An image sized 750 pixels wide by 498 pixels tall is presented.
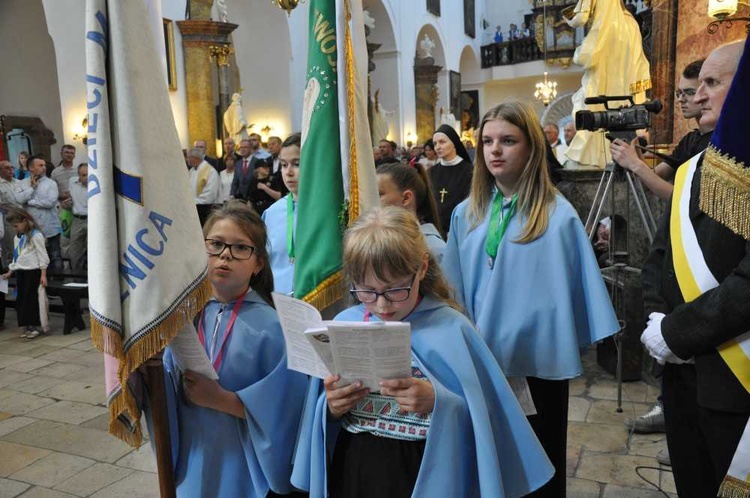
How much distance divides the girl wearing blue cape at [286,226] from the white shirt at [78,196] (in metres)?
6.08

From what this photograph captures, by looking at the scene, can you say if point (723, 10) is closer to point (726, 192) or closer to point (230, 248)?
point (726, 192)

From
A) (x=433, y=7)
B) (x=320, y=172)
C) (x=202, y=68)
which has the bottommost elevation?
(x=320, y=172)

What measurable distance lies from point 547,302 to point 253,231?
1.05 m

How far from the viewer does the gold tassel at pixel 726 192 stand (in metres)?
1.62

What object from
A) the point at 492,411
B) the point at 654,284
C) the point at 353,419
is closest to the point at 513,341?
the point at 654,284

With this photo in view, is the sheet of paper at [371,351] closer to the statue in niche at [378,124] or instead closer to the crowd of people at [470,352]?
the crowd of people at [470,352]

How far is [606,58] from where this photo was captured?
5.56 meters

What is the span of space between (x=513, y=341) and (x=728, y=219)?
0.83 metres

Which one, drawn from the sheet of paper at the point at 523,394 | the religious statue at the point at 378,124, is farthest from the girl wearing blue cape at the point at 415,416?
the religious statue at the point at 378,124

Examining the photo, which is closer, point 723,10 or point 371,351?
point 371,351

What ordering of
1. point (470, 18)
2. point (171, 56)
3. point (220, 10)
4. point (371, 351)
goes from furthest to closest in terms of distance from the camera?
1. point (470, 18)
2. point (220, 10)
3. point (171, 56)
4. point (371, 351)

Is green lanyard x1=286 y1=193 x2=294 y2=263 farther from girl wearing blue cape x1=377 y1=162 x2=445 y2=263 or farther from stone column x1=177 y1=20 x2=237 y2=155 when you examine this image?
stone column x1=177 y1=20 x2=237 y2=155

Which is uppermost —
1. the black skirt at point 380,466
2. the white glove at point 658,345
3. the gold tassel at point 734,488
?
the white glove at point 658,345

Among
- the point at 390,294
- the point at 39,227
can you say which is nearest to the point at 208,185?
the point at 39,227
